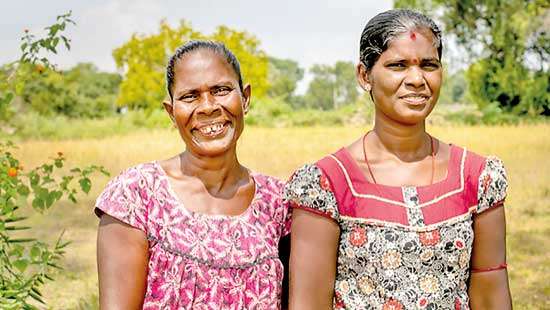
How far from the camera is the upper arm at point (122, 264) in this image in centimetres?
174

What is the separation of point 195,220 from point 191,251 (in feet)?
0.26

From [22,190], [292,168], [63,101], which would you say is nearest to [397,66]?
[22,190]

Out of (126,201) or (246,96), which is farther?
(246,96)

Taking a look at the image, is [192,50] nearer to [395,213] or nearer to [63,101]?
[395,213]

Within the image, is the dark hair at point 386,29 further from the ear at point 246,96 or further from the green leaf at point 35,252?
the green leaf at point 35,252

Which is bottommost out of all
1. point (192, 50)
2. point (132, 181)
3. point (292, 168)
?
point (292, 168)

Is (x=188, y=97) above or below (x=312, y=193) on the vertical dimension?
above

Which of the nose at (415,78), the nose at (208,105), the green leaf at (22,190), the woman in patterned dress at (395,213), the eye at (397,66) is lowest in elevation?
the green leaf at (22,190)

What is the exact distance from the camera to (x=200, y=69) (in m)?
1.81

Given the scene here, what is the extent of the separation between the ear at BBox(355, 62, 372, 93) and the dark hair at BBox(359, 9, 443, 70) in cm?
2

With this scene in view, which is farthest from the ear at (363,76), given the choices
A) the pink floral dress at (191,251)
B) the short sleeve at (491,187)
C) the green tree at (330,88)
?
the green tree at (330,88)

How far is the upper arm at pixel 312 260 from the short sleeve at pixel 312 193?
2cm

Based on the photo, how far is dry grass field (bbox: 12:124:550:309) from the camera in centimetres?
573

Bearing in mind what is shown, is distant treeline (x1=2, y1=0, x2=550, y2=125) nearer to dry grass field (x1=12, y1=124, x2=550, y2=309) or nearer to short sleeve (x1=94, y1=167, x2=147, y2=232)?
dry grass field (x1=12, y1=124, x2=550, y2=309)
